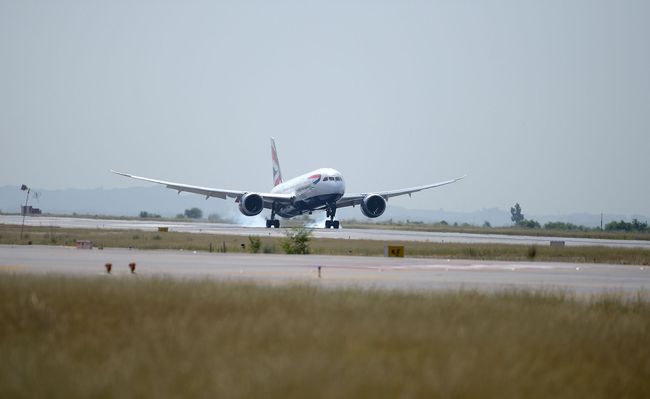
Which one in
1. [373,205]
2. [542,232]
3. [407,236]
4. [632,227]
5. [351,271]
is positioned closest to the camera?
[351,271]

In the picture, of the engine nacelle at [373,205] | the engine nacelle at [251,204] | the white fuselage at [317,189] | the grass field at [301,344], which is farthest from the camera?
the engine nacelle at [373,205]

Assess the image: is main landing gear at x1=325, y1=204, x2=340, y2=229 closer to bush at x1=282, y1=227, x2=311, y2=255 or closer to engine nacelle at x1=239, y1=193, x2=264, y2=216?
engine nacelle at x1=239, y1=193, x2=264, y2=216

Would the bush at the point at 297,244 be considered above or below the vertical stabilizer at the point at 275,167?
below

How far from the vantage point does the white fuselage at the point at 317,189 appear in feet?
311

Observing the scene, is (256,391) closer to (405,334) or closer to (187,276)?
(405,334)

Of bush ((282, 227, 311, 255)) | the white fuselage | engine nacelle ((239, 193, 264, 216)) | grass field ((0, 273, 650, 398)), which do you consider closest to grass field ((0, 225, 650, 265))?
bush ((282, 227, 311, 255))

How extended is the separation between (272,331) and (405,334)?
7.20ft

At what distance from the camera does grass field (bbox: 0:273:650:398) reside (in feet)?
42.4

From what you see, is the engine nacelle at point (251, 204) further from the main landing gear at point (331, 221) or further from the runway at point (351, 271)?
the runway at point (351, 271)

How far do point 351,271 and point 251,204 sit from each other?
64.0 meters

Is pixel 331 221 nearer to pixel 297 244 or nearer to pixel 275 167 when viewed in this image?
pixel 275 167

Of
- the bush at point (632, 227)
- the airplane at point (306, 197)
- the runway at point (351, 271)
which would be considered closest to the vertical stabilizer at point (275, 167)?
the airplane at point (306, 197)

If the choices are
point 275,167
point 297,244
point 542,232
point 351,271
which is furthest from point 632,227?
point 351,271

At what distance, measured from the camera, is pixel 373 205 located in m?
104
